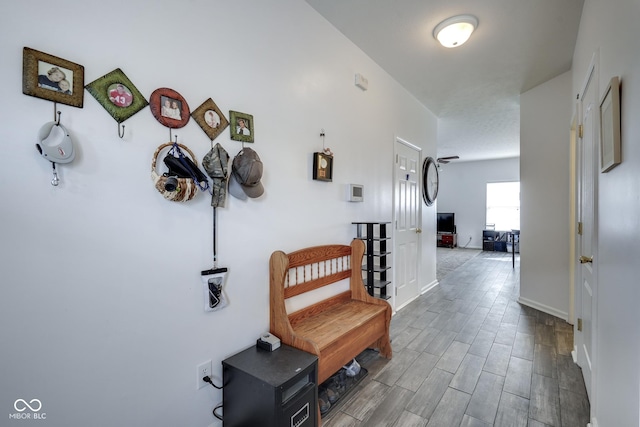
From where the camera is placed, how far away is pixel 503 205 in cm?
842

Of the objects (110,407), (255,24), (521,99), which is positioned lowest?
(110,407)

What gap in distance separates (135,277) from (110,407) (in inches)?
21.1

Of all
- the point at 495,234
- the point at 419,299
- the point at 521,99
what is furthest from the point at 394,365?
the point at 495,234

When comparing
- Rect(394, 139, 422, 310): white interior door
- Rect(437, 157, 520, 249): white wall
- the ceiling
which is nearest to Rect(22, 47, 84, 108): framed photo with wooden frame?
the ceiling

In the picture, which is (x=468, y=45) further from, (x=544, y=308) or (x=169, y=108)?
(x=544, y=308)

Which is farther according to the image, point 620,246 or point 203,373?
point 203,373

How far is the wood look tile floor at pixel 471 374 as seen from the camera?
5.49 feet

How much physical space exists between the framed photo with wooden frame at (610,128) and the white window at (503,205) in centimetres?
816

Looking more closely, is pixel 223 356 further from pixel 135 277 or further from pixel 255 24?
pixel 255 24

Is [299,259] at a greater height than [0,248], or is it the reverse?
[0,248]

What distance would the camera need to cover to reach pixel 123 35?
1202mm

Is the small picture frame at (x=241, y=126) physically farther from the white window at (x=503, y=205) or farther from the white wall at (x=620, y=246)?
the white window at (x=503, y=205)

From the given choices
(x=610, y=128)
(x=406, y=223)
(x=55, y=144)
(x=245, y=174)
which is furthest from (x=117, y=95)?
(x=406, y=223)

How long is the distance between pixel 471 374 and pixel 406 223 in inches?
74.5
